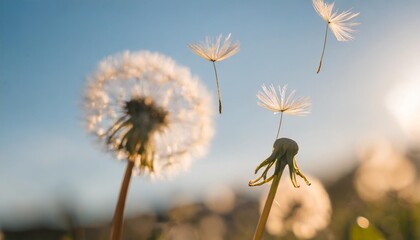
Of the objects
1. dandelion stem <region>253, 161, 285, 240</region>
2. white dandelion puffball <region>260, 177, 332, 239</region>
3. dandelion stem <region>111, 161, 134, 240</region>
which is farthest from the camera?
white dandelion puffball <region>260, 177, 332, 239</region>

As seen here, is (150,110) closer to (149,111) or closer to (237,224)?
(149,111)

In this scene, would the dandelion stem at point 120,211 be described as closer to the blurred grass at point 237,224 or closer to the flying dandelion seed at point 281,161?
the flying dandelion seed at point 281,161

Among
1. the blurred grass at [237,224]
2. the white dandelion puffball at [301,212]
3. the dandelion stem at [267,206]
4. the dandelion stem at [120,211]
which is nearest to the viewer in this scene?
the dandelion stem at [267,206]

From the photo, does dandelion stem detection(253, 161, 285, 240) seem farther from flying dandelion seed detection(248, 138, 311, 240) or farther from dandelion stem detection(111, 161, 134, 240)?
dandelion stem detection(111, 161, 134, 240)

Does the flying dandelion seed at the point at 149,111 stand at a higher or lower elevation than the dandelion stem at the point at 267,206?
higher

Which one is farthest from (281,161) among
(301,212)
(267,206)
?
(301,212)

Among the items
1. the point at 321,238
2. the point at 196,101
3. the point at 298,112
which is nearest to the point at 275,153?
the point at 298,112

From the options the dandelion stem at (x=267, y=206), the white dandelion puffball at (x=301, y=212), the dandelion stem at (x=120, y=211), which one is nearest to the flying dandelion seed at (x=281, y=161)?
the dandelion stem at (x=267, y=206)

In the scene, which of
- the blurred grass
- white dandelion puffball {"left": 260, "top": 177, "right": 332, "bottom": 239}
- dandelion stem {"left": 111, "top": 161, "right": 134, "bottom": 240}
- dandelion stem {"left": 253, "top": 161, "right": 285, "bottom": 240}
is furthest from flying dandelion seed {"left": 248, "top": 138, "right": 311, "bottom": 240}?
white dandelion puffball {"left": 260, "top": 177, "right": 332, "bottom": 239}
